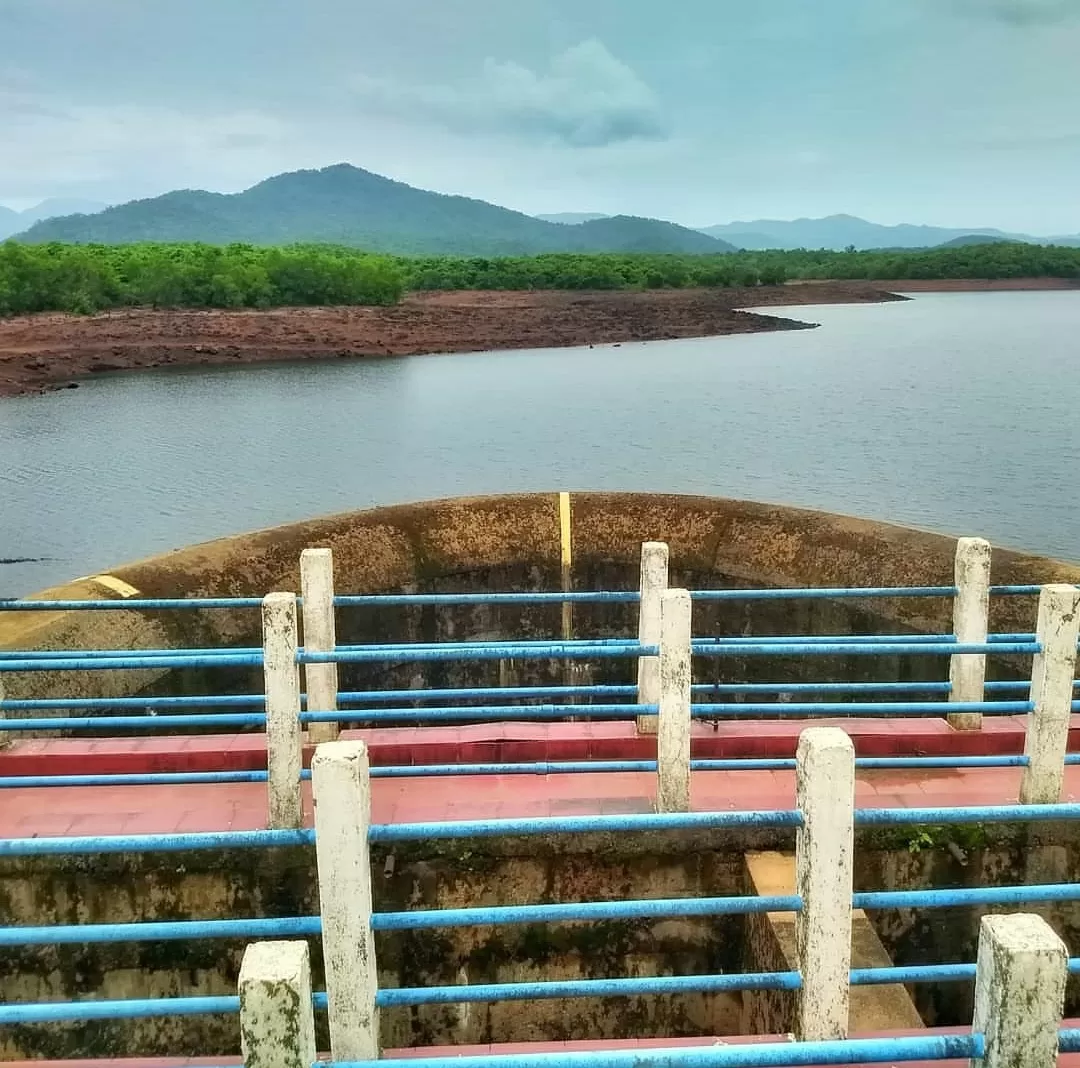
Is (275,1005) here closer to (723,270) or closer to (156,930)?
(156,930)

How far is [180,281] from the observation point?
47.8 meters

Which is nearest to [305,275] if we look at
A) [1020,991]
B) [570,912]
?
[570,912]

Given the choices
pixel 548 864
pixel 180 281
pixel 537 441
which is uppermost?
pixel 180 281

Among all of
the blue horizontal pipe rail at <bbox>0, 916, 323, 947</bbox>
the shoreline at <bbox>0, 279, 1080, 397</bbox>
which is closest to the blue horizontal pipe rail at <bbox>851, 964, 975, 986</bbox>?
the blue horizontal pipe rail at <bbox>0, 916, 323, 947</bbox>

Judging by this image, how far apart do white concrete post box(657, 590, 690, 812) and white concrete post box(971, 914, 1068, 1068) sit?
6.66 feet

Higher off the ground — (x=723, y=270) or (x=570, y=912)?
(x=723, y=270)

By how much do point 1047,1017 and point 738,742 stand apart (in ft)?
9.79

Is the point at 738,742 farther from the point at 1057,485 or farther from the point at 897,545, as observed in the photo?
the point at 1057,485

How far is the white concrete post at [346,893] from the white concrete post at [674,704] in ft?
5.58

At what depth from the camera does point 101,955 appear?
12.9 feet

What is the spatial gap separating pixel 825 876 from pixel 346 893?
1159 mm

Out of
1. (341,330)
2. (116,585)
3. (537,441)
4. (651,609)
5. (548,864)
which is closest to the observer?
(548,864)

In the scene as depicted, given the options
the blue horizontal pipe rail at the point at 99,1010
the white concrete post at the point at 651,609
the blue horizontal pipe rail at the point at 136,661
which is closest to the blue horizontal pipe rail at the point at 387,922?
the blue horizontal pipe rail at the point at 99,1010

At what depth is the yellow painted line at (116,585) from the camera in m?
6.66
